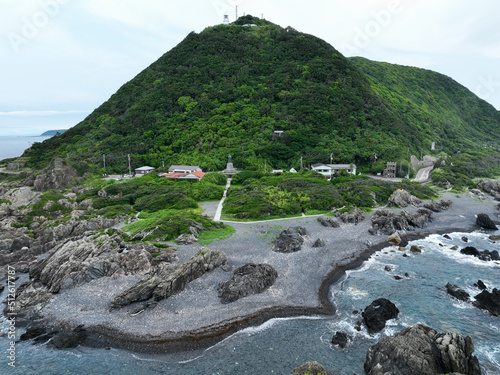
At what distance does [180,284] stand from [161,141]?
7774 centimetres

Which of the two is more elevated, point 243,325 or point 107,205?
point 107,205

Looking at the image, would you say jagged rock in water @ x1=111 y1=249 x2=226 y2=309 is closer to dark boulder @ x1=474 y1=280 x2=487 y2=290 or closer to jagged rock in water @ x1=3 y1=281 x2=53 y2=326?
jagged rock in water @ x1=3 y1=281 x2=53 y2=326

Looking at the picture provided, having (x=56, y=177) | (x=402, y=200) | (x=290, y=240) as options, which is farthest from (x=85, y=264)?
(x=402, y=200)

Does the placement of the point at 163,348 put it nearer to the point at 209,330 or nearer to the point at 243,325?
the point at 209,330

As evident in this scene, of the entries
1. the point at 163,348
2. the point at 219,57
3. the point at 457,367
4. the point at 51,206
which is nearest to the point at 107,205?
the point at 51,206

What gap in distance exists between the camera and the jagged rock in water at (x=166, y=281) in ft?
78.8

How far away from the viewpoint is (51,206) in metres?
48.8

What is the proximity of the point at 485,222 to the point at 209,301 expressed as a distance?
45.9m

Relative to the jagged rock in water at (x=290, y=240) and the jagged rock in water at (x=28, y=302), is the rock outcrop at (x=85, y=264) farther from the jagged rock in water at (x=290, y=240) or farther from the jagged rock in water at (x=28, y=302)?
the jagged rock in water at (x=290, y=240)

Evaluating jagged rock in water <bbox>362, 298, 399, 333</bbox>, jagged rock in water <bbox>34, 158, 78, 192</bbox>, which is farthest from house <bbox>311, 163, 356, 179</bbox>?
jagged rock in water <bbox>34, 158, 78, 192</bbox>

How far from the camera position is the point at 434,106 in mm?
160250

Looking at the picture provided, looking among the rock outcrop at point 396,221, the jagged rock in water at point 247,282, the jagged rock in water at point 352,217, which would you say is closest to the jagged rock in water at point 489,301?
the rock outcrop at point 396,221

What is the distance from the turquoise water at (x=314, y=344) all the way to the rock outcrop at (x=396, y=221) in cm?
1237

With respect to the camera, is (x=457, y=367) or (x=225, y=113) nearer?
(x=457, y=367)
